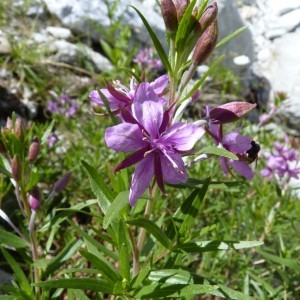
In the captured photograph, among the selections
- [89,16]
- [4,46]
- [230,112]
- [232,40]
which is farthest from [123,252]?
[232,40]

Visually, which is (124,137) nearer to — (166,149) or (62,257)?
(166,149)

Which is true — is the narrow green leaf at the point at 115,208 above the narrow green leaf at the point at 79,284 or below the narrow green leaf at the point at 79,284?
above

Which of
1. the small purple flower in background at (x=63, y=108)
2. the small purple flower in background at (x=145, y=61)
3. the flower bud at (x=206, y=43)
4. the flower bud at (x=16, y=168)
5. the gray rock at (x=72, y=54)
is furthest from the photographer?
the gray rock at (x=72, y=54)

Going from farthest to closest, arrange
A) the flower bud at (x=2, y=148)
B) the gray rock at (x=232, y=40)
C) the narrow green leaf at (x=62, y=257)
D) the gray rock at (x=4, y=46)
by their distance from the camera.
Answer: the gray rock at (x=232, y=40), the gray rock at (x=4, y=46), the narrow green leaf at (x=62, y=257), the flower bud at (x=2, y=148)

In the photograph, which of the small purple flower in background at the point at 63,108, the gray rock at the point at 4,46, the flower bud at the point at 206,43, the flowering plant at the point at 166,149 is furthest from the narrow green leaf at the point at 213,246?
the gray rock at the point at 4,46

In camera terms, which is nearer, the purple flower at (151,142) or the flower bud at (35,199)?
the purple flower at (151,142)

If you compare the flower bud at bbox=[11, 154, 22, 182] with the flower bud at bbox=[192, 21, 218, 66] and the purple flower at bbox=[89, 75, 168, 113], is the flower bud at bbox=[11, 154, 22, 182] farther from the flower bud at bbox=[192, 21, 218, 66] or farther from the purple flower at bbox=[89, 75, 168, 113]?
the flower bud at bbox=[192, 21, 218, 66]

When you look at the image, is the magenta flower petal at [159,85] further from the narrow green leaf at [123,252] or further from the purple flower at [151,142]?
the narrow green leaf at [123,252]
